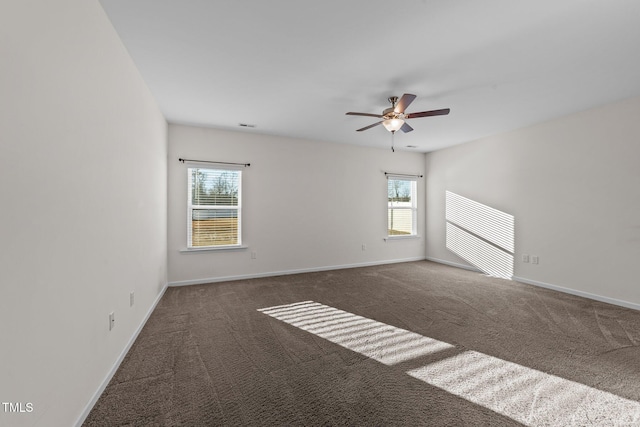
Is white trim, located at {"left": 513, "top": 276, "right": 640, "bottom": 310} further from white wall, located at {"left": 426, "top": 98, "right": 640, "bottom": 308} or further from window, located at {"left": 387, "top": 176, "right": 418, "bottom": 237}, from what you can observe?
window, located at {"left": 387, "top": 176, "right": 418, "bottom": 237}

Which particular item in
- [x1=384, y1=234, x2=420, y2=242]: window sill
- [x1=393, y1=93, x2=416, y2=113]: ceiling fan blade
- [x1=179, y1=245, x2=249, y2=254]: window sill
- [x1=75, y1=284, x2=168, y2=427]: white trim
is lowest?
[x1=75, y1=284, x2=168, y2=427]: white trim

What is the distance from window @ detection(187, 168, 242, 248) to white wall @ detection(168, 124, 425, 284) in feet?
0.40

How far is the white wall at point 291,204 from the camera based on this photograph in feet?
14.1

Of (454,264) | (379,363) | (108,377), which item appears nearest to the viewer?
(108,377)

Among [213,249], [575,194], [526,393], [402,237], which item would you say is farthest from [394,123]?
[402,237]

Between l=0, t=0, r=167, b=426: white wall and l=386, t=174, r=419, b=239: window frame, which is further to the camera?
l=386, t=174, r=419, b=239: window frame

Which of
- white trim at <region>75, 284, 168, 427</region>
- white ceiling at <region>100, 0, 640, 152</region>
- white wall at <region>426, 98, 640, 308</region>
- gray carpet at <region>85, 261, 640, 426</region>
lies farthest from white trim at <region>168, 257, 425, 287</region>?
white ceiling at <region>100, 0, 640, 152</region>

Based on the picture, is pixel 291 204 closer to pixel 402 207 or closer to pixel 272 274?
pixel 272 274

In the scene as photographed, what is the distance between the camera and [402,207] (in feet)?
20.5

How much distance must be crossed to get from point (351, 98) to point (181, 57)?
6.13ft

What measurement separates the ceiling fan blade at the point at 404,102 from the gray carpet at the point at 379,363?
233 cm

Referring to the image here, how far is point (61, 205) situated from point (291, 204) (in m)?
3.77

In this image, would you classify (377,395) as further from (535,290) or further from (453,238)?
(453,238)

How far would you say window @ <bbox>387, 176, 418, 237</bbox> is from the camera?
6.08 m
